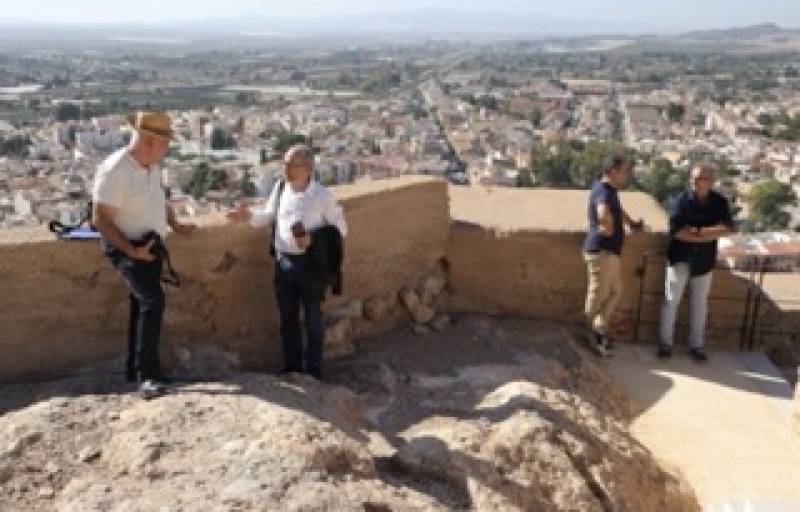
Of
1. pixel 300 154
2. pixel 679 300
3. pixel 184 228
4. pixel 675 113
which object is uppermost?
pixel 300 154

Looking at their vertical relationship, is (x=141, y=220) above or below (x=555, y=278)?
above

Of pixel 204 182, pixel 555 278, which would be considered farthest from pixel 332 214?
pixel 204 182

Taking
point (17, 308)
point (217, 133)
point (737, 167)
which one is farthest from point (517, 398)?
point (217, 133)

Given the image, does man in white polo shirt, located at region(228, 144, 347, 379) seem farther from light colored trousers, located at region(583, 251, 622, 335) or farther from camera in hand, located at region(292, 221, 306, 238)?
light colored trousers, located at region(583, 251, 622, 335)

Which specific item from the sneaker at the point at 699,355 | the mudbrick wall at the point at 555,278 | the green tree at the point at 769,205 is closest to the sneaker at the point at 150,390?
the mudbrick wall at the point at 555,278

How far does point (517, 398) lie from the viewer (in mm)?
5051

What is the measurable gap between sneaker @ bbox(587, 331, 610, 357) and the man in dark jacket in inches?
16.4

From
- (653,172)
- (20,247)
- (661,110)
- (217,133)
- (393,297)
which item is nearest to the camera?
(20,247)

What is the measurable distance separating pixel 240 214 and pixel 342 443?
171cm

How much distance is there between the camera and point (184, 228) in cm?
502

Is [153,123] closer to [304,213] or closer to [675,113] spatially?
[304,213]

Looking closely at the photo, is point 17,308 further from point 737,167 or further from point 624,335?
point 737,167

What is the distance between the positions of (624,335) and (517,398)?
80.8 inches

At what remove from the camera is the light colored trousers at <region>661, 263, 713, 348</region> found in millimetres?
6375
